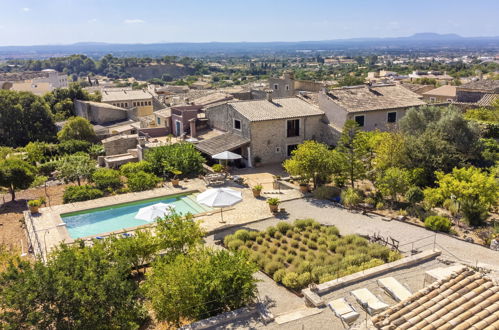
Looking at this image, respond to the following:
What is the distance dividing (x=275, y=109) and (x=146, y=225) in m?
16.6

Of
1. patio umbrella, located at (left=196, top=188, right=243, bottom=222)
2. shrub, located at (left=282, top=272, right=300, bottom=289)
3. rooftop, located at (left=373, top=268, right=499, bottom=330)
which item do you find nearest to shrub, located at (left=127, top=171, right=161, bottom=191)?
patio umbrella, located at (left=196, top=188, right=243, bottom=222)

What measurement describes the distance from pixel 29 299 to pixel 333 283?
933 cm

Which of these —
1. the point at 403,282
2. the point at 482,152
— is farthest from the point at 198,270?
the point at 482,152

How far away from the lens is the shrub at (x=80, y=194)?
2666cm

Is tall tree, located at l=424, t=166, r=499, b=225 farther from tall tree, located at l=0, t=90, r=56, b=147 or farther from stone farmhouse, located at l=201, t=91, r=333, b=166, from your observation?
tall tree, located at l=0, t=90, r=56, b=147

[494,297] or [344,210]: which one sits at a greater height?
[494,297]

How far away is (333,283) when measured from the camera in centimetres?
1409

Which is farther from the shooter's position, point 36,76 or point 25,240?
point 36,76

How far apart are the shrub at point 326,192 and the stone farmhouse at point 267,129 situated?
334 inches

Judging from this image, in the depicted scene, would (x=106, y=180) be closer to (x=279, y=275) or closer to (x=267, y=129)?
(x=267, y=129)

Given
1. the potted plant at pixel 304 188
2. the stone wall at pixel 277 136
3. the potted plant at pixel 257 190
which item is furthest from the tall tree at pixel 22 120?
the potted plant at pixel 304 188

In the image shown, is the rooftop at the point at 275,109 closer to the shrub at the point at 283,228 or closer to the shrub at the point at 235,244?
the shrub at the point at 283,228

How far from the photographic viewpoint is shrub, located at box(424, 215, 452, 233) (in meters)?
19.7

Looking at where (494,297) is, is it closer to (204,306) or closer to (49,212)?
(204,306)
